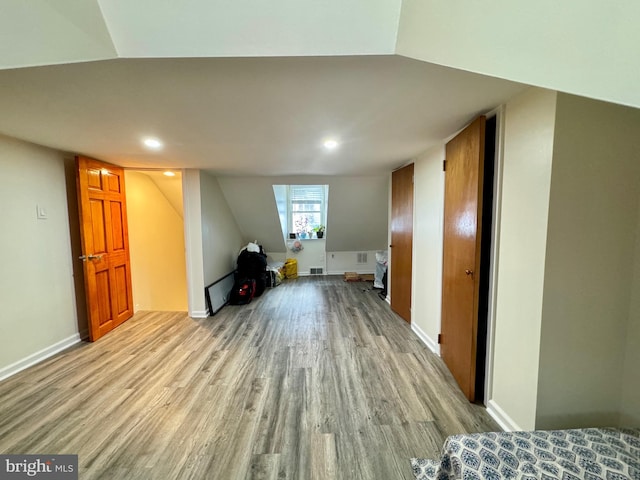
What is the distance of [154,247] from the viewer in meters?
4.02

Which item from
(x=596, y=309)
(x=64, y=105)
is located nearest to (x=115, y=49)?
(x=64, y=105)

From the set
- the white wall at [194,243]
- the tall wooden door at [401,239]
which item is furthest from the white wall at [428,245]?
the white wall at [194,243]

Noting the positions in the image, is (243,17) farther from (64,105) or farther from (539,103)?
(539,103)

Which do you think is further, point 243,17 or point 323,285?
point 323,285

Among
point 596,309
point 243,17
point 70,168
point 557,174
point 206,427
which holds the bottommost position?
point 206,427

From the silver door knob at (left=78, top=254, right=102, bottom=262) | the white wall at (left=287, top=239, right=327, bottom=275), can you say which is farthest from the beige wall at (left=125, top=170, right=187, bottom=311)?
the white wall at (left=287, top=239, right=327, bottom=275)

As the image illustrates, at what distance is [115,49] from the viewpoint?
0.96 m

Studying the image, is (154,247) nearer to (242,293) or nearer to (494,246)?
(242,293)

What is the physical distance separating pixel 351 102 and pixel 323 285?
4.01 meters

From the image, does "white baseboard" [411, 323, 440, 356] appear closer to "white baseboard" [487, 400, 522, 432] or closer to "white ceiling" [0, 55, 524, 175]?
"white baseboard" [487, 400, 522, 432]

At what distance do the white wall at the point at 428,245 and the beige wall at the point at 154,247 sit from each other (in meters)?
3.46

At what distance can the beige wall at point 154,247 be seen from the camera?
361 cm

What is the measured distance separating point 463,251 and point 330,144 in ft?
4.62

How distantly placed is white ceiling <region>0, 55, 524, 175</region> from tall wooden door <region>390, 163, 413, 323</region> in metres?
0.82
